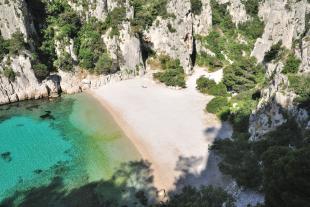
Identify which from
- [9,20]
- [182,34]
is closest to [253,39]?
[182,34]

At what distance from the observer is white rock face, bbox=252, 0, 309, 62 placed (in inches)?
1992

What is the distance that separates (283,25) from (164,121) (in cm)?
2480

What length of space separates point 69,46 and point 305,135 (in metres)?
40.4

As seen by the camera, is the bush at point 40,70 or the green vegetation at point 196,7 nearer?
the bush at point 40,70

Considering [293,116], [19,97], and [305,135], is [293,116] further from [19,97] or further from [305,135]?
[19,97]

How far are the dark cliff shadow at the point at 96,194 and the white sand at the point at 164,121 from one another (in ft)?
5.25

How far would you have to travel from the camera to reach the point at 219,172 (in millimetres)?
31109

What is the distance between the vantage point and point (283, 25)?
53656mm

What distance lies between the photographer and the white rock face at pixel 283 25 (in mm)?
50594

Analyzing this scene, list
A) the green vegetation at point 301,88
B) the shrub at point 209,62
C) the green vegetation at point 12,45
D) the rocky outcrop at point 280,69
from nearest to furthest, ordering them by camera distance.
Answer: the green vegetation at point 301,88
the rocky outcrop at point 280,69
the green vegetation at point 12,45
the shrub at point 209,62

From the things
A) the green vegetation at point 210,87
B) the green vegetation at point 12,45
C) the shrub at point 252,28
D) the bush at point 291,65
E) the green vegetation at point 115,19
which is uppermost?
the green vegetation at point 115,19

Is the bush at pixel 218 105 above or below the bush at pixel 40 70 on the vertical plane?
below

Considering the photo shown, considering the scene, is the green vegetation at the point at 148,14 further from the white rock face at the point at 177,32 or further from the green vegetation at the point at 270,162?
the green vegetation at the point at 270,162

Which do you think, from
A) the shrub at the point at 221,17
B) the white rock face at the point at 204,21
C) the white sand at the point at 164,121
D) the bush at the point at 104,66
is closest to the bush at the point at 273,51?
the white sand at the point at 164,121
